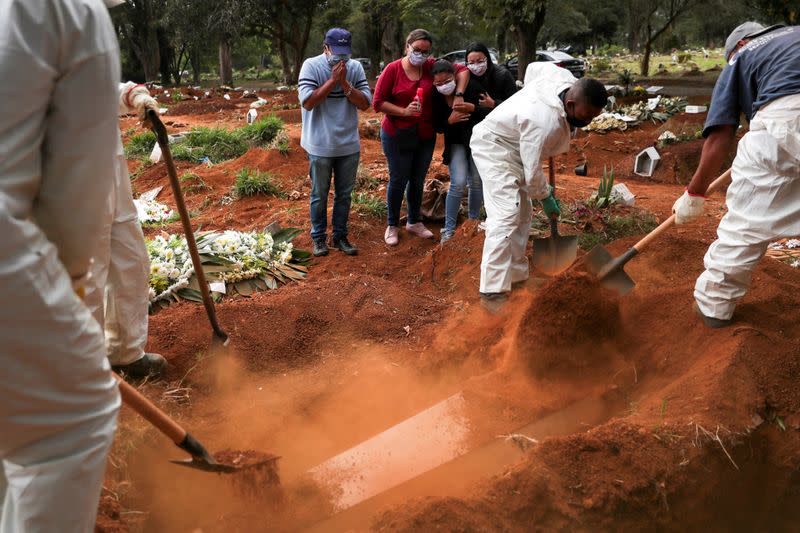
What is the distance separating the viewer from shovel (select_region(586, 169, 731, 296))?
3666 millimetres

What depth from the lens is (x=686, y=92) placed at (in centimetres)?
1623

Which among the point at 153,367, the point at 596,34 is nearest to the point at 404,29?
the point at 596,34

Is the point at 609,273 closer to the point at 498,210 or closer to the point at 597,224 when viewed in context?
the point at 498,210

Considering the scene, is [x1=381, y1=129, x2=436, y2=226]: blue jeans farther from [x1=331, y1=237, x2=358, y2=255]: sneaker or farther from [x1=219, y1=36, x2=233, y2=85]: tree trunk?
[x1=219, y1=36, x2=233, y2=85]: tree trunk

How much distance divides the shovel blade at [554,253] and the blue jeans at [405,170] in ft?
4.05

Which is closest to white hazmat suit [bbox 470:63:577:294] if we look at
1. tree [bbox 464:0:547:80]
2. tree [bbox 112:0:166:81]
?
tree [bbox 464:0:547:80]

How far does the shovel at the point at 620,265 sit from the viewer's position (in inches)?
144

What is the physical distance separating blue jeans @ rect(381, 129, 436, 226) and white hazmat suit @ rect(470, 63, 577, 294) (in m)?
1.01

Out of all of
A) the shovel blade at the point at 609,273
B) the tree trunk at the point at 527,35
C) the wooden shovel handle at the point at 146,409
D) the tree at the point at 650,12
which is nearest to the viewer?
the wooden shovel handle at the point at 146,409

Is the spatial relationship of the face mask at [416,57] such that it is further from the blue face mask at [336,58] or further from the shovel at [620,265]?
the shovel at [620,265]

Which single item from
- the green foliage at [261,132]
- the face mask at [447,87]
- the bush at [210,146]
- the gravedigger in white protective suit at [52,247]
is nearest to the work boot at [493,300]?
the face mask at [447,87]

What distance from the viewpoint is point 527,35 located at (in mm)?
12633

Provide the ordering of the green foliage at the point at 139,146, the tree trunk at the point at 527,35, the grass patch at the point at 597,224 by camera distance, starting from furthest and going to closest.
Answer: the tree trunk at the point at 527,35
the green foliage at the point at 139,146
the grass patch at the point at 597,224

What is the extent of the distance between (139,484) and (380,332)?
172 centimetres
